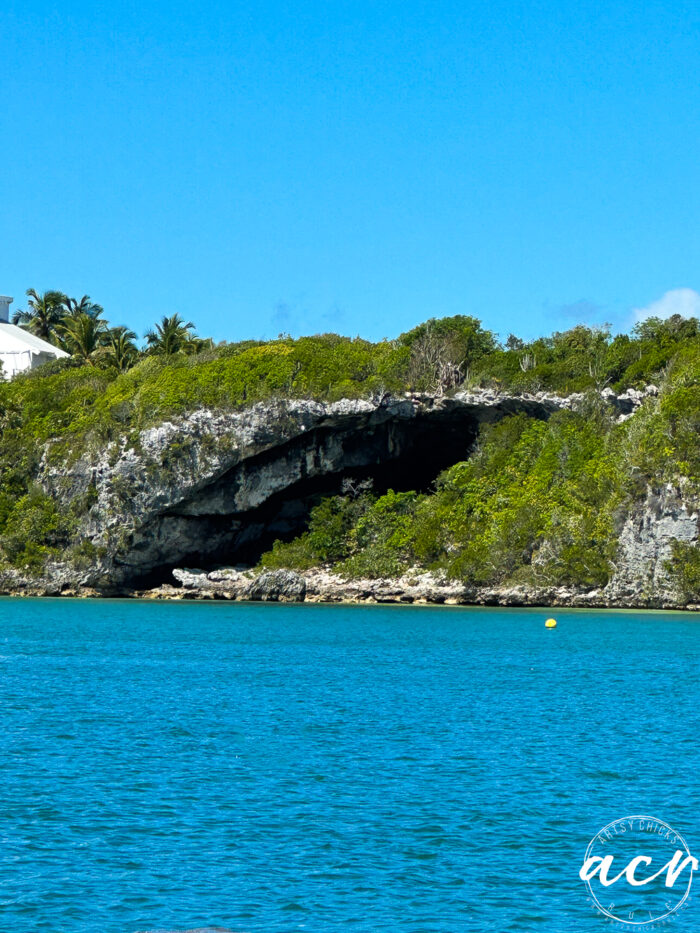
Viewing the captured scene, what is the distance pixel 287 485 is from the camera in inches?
2928

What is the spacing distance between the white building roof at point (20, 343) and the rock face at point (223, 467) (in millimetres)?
18683

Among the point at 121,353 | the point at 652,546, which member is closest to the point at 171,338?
the point at 121,353

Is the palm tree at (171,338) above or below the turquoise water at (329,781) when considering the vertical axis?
above

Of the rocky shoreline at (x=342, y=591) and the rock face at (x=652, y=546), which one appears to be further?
the rocky shoreline at (x=342, y=591)

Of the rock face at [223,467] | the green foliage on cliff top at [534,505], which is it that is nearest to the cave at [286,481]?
the rock face at [223,467]

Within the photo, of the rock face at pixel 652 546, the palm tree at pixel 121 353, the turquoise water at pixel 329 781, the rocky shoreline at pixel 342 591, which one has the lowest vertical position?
the turquoise water at pixel 329 781

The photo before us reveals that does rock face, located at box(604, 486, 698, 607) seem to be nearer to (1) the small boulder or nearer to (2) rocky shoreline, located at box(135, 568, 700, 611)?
(2) rocky shoreline, located at box(135, 568, 700, 611)

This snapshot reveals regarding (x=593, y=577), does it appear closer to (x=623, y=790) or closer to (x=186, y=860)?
(x=623, y=790)

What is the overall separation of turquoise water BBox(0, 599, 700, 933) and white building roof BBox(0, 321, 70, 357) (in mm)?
53957

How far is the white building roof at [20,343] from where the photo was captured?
9312 cm

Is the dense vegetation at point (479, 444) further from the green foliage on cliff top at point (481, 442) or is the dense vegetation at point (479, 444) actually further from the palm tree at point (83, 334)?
the palm tree at point (83, 334)

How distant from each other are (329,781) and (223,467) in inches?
2027

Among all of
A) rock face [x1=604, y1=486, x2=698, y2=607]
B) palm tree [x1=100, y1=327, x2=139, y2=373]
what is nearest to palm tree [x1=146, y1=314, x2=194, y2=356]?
palm tree [x1=100, y1=327, x2=139, y2=373]

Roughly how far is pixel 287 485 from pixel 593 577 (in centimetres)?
2019
